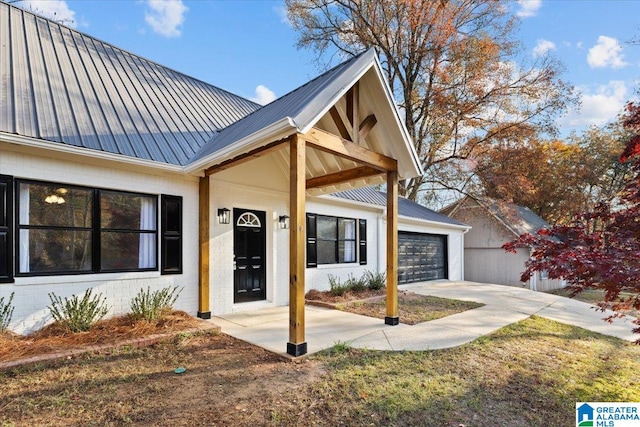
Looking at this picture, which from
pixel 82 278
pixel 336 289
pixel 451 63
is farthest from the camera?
pixel 451 63

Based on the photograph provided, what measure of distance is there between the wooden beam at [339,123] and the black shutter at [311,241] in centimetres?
379

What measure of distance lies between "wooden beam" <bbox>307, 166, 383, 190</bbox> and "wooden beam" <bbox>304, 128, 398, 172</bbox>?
0.35 m

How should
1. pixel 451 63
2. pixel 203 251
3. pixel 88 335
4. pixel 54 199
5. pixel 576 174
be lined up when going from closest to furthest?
1. pixel 88 335
2. pixel 54 199
3. pixel 203 251
4. pixel 451 63
5. pixel 576 174

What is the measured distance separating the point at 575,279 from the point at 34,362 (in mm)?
6185

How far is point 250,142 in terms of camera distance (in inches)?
198

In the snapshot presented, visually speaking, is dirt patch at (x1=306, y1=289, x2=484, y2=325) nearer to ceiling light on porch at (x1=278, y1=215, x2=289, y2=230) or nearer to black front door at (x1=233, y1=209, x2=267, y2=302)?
black front door at (x1=233, y1=209, x2=267, y2=302)

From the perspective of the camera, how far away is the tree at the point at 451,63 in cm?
1803

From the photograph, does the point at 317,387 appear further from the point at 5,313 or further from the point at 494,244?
the point at 494,244

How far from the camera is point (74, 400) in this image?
336cm

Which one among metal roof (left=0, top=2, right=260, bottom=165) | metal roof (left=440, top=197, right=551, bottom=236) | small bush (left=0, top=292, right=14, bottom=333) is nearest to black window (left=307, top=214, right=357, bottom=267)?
metal roof (left=0, top=2, right=260, bottom=165)

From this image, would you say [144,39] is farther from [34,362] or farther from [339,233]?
[34,362]

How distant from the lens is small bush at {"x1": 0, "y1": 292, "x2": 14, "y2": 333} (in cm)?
461

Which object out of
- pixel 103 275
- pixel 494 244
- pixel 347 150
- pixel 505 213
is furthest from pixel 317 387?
pixel 494 244

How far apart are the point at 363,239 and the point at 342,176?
451 cm
